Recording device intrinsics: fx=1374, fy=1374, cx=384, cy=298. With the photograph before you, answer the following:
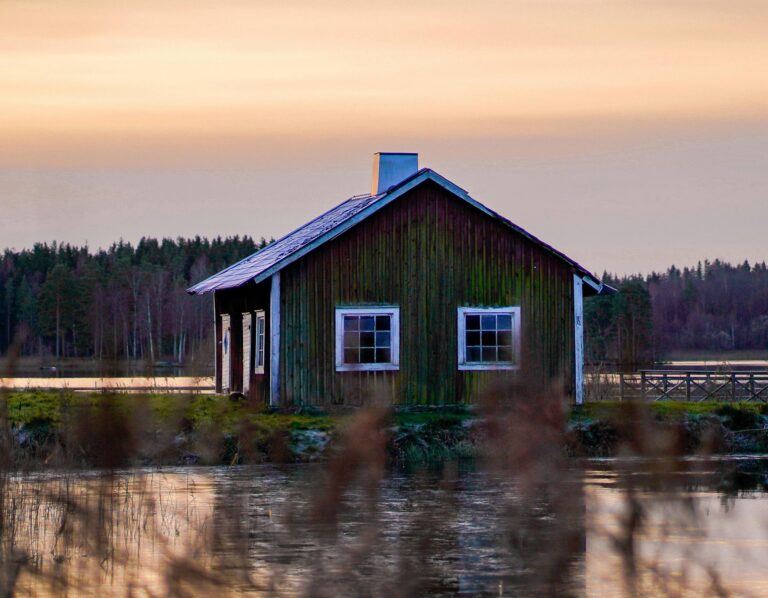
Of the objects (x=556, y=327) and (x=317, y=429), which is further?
(x=556, y=327)

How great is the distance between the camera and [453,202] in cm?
2506

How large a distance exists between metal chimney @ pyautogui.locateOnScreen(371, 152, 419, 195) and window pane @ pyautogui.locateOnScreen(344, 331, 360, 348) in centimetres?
458

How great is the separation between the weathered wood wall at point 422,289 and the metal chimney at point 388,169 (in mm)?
3389

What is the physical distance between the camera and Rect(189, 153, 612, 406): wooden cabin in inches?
955

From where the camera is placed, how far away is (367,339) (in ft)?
80.8

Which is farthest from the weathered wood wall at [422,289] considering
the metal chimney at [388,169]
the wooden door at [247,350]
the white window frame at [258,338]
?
the metal chimney at [388,169]

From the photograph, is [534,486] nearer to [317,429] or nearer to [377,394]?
[377,394]

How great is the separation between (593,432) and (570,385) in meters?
2.14

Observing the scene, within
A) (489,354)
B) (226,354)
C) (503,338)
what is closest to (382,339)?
(489,354)

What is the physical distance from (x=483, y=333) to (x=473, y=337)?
21cm


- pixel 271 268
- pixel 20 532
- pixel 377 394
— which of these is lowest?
pixel 20 532

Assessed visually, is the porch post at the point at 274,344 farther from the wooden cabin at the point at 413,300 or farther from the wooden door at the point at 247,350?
the wooden door at the point at 247,350

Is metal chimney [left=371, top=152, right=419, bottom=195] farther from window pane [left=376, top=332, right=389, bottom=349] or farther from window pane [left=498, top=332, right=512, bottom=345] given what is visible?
window pane [left=498, top=332, right=512, bottom=345]

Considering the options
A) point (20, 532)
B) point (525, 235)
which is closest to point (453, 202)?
point (525, 235)
